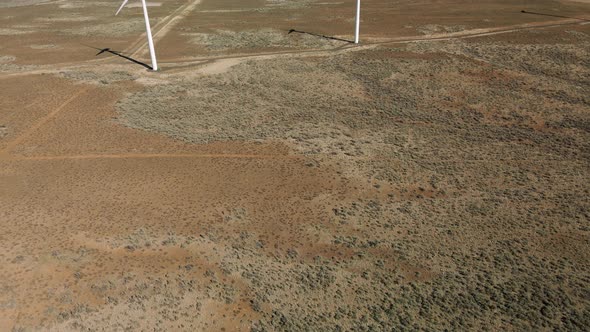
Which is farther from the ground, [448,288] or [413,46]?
[413,46]

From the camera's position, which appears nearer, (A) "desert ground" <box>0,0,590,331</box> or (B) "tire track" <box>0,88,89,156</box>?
(A) "desert ground" <box>0,0,590,331</box>

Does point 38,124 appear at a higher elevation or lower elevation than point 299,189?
higher

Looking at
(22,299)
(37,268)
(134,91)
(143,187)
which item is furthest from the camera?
(134,91)

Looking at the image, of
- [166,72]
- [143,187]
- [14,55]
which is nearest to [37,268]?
[143,187]

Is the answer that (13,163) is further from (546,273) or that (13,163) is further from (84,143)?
(546,273)

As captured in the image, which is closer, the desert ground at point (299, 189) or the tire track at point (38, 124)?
the desert ground at point (299, 189)

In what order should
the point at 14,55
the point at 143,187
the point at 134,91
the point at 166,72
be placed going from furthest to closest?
the point at 14,55
the point at 166,72
the point at 134,91
the point at 143,187

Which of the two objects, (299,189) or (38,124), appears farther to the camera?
(38,124)

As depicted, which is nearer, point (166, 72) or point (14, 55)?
point (166, 72)
